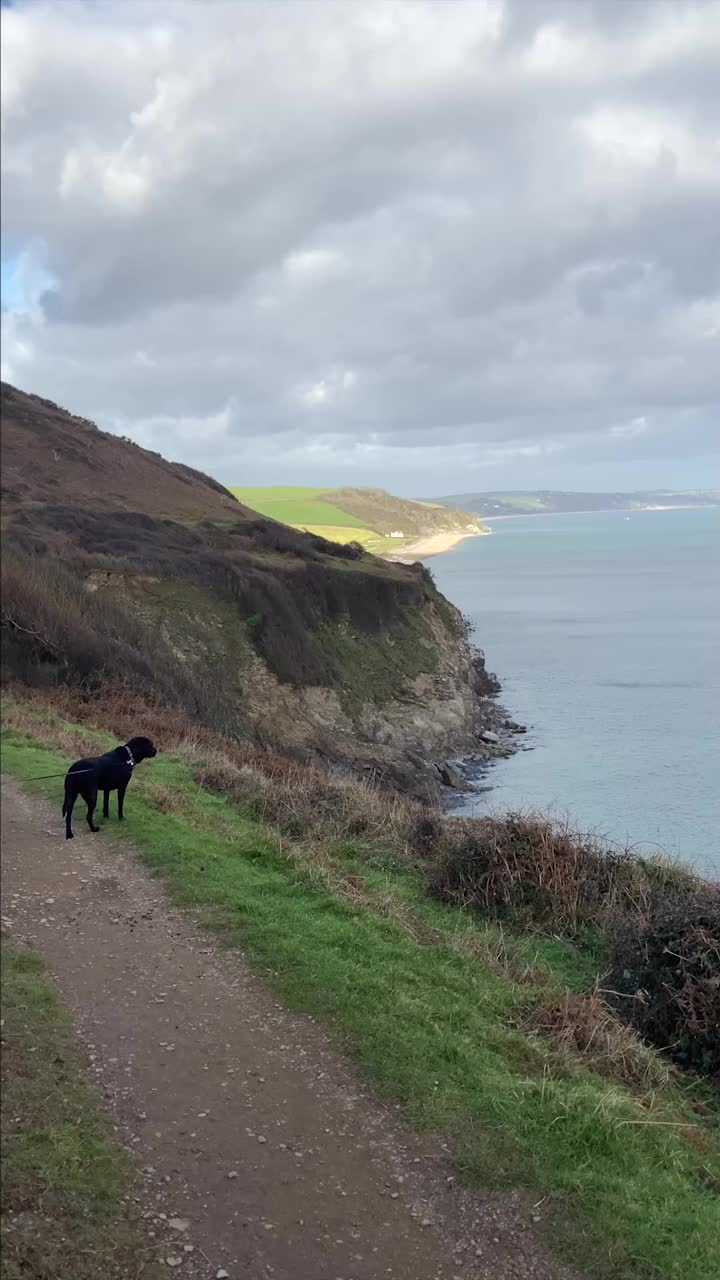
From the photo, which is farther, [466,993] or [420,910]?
[420,910]

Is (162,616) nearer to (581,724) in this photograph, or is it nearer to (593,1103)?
(581,724)

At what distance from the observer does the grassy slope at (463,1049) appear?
5.18 meters

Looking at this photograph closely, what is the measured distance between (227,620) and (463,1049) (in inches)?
1202

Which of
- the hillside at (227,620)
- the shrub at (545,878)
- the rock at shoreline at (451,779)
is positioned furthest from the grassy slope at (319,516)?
the shrub at (545,878)

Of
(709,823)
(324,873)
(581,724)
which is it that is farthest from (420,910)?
(581,724)

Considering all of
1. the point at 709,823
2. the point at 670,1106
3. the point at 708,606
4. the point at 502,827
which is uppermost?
the point at 708,606

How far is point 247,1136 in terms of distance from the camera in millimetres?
5754

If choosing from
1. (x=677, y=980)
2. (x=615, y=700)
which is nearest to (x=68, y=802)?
(x=677, y=980)

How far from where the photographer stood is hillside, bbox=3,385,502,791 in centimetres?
2627

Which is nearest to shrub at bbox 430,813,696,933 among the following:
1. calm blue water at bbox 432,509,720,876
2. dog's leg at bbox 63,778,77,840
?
calm blue water at bbox 432,509,720,876

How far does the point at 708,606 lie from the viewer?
7981 cm

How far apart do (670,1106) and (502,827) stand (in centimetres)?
506

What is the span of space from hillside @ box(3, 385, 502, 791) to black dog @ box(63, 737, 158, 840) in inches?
489

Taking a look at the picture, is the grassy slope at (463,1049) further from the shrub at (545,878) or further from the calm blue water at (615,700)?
the calm blue water at (615,700)
